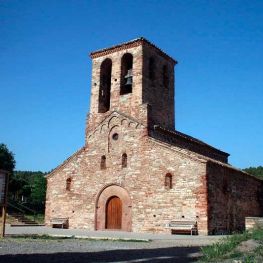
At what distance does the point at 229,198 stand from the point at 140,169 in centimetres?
522

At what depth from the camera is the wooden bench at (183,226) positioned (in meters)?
17.0

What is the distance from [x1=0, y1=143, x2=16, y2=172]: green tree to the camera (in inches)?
1599

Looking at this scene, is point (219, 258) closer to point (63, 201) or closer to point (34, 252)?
point (34, 252)

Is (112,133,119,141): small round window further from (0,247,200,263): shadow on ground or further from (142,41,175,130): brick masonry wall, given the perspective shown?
(0,247,200,263): shadow on ground

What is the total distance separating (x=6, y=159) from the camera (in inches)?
1626

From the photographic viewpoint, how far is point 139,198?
19.3 meters

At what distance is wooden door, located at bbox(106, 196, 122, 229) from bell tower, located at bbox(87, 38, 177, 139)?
4831 mm

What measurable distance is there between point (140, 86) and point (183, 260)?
1504 cm

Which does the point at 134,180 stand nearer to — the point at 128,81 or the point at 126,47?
the point at 128,81

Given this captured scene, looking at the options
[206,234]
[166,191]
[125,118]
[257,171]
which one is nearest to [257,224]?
[206,234]

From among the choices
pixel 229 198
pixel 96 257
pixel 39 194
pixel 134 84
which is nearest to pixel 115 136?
pixel 134 84

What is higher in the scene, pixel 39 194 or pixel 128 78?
pixel 128 78

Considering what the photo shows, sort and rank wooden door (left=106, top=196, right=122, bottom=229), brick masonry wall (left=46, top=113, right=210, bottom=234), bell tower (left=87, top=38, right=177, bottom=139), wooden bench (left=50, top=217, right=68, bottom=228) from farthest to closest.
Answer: wooden bench (left=50, top=217, right=68, bottom=228), bell tower (left=87, top=38, right=177, bottom=139), wooden door (left=106, top=196, right=122, bottom=229), brick masonry wall (left=46, top=113, right=210, bottom=234)

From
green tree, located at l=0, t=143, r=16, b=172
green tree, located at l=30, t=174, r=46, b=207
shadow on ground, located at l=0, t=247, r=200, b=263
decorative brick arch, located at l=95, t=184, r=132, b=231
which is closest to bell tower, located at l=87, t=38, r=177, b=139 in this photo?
decorative brick arch, located at l=95, t=184, r=132, b=231
